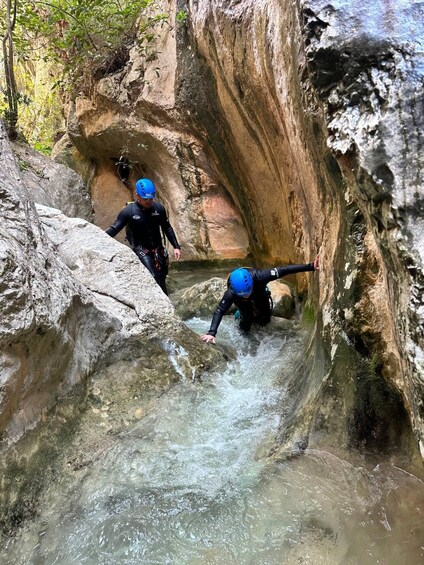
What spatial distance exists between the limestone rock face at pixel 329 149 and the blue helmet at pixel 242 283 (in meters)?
0.83

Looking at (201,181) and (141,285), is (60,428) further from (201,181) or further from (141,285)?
(201,181)

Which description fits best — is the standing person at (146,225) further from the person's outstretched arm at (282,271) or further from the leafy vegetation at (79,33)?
the leafy vegetation at (79,33)

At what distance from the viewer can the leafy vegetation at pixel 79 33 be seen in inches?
366

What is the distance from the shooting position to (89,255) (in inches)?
217

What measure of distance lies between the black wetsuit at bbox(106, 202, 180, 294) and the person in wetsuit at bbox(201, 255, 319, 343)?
5.22ft

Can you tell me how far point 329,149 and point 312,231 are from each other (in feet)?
9.02

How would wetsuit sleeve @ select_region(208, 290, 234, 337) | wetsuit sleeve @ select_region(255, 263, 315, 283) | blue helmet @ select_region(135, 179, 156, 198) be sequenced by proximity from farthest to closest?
1. blue helmet @ select_region(135, 179, 156, 198)
2. wetsuit sleeve @ select_region(208, 290, 234, 337)
3. wetsuit sleeve @ select_region(255, 263, 315, 283)

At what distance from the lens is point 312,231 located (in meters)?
5.39

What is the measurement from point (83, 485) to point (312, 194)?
3.43 metres

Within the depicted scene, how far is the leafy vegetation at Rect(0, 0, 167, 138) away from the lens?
9297 millimetres

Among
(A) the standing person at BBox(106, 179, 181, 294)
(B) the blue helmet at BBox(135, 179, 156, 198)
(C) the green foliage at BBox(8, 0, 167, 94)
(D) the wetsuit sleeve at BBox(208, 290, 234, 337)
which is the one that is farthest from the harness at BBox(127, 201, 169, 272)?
(C) the green foliage at BBox(8, 0, 167, 94)

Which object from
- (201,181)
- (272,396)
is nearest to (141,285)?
(272,396)

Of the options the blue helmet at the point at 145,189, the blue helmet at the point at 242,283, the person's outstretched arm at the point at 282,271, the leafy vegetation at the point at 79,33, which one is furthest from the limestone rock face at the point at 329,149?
the blue helmet at the point at 145,189

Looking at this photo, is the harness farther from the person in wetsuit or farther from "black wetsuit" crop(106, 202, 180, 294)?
the person in wetsuit
